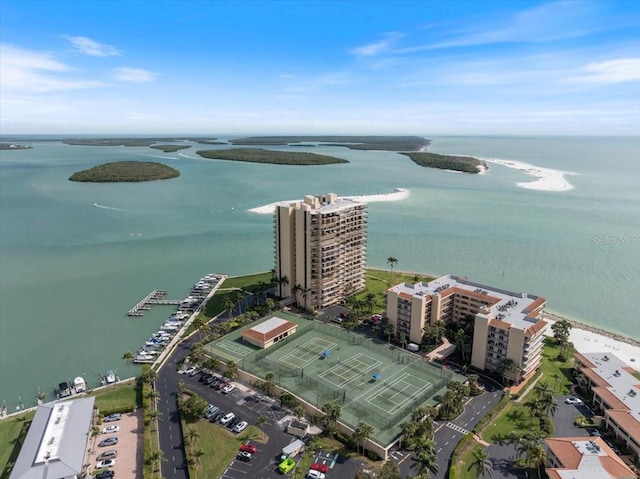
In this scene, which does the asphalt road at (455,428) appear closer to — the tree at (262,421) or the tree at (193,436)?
the tree at (262,421)

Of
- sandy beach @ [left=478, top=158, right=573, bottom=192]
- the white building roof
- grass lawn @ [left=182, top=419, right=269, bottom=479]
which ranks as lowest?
grass lawn @ [left=182, top=419, right=269, bottom=479]

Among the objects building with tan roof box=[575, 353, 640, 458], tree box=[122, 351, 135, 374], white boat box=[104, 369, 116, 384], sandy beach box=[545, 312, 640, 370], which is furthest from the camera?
sandy beach box=[545, 312, 640, 370]

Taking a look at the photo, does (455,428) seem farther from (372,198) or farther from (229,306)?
(372,198)

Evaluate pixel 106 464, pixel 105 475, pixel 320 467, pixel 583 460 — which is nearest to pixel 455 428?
pixel 583 460

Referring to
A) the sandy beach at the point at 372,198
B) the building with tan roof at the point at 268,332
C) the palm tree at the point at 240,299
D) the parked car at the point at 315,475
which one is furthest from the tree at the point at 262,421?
the sandy beach at the point at 372,198

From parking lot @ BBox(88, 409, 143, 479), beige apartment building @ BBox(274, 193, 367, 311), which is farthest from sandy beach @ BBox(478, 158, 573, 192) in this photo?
parking lot @ BBox(88, 409, 143, 479)

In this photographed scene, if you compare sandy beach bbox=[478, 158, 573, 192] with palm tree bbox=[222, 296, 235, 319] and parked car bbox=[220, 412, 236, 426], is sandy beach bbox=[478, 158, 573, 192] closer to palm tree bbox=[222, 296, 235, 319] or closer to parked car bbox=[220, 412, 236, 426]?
palm tree bbox=[222, 296, 235, 319]
